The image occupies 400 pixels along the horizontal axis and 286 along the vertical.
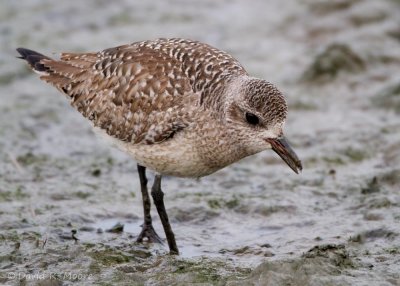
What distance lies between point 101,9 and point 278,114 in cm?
943

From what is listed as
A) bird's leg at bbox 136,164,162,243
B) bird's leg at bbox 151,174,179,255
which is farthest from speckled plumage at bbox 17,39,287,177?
bird's leg at bbox 136,164,162,243

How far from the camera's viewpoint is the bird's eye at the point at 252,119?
7.78 metres

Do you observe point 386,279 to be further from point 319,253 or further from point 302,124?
point 302,124

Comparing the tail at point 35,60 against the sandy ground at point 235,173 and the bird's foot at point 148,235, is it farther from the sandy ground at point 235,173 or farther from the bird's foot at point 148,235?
the bird's foot at point 148,235

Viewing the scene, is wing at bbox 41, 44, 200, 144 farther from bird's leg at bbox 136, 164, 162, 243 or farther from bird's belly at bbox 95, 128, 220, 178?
bird's leg at bbox 136, 164, 162, 243

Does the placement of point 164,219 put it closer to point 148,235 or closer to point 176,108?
point 148,235

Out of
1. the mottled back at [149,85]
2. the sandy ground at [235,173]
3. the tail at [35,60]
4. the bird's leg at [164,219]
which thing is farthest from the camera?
the tail at [35,60]

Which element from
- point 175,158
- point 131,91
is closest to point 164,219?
point 175,158

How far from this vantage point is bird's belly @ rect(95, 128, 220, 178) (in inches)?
322

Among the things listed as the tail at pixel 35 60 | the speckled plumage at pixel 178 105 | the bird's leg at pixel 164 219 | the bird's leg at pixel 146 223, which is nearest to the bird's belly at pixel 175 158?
the speckled plumage at pixel 178 105

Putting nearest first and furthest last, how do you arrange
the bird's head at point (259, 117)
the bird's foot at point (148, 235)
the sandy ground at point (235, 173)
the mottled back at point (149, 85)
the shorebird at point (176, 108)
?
the bird's head at point (259, 117)
the shorebird at point (176, 108)
the sandy ground at point (235, 173)
the mottled back at point (149, 85)
the bird's foot at point (148, 235)

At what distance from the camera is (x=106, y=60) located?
918 centimetres

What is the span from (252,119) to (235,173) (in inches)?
120

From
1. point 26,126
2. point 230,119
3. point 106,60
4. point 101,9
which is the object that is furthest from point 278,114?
point 101,9
